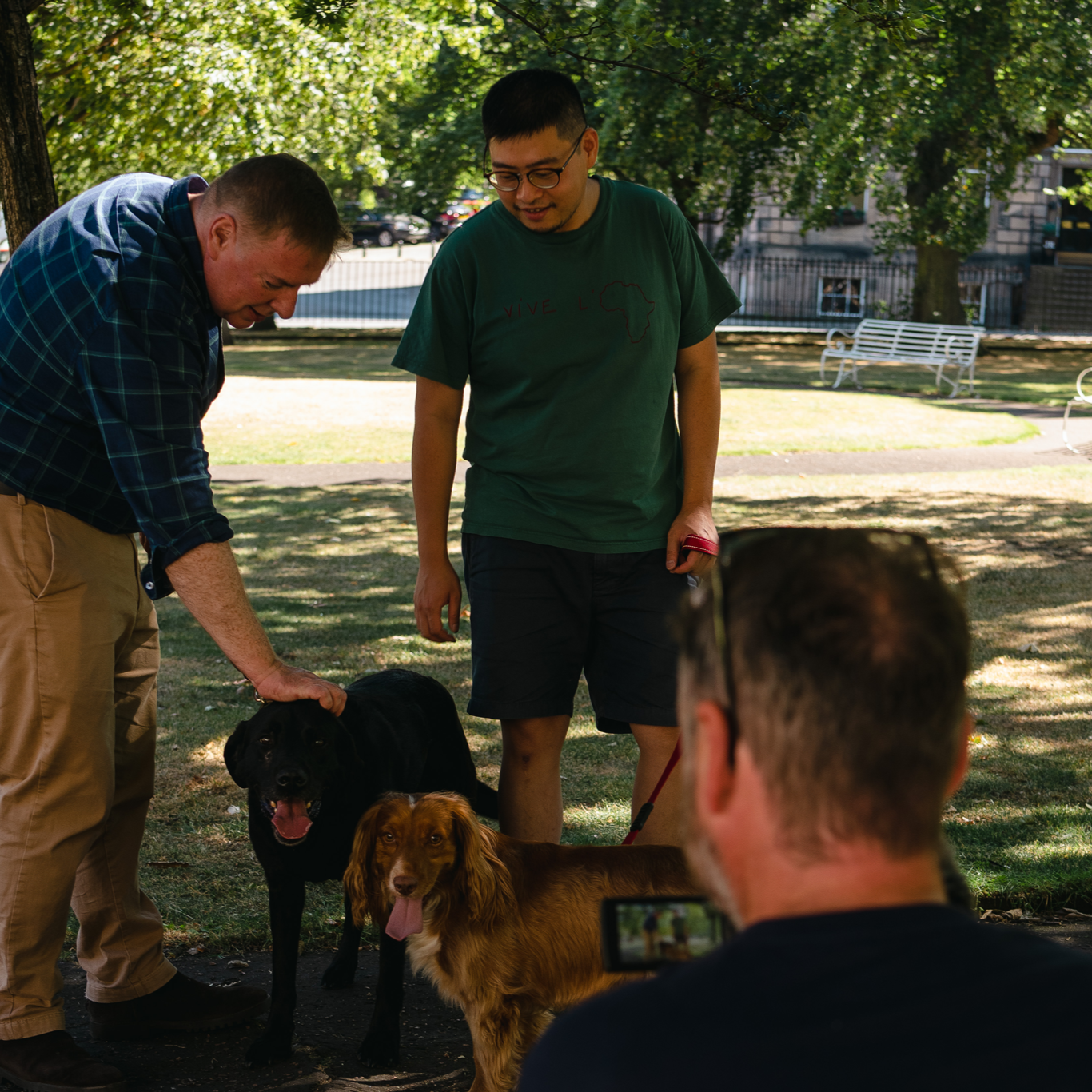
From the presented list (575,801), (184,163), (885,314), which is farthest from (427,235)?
(575,801)

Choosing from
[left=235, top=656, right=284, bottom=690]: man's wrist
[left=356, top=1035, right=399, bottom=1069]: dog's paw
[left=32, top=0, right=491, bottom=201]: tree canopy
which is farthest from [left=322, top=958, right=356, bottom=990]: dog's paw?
[left=32, top=0, right=491, bottom=201]: tree canopy

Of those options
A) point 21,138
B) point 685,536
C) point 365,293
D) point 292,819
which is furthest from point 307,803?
point 365,293

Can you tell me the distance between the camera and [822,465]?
1412cm

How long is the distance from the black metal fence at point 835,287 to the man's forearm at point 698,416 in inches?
1359

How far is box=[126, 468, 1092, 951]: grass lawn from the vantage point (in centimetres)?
452

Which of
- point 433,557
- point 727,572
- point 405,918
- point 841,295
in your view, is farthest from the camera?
point 841,295

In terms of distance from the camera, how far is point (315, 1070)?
327 cm

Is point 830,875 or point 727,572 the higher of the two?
point 727,572

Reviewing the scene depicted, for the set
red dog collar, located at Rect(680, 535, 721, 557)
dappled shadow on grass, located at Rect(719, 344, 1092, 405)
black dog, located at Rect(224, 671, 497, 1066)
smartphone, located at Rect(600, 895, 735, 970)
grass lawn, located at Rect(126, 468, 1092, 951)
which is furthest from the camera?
dappled shadow on grass, located at Rect(719, 344, 1092, 405)

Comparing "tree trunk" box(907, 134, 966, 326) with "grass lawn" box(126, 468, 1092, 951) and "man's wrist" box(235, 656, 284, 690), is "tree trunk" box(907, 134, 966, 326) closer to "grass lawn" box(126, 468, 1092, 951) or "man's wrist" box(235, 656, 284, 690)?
"grass lawn" box(126, 468, 1092, 951)

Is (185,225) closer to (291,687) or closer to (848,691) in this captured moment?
(291,687)

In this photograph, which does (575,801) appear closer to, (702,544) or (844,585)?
(702,544)

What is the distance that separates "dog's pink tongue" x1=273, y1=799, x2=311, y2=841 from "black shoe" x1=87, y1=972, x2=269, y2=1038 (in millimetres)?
616

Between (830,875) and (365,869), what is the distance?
6.77 ft
